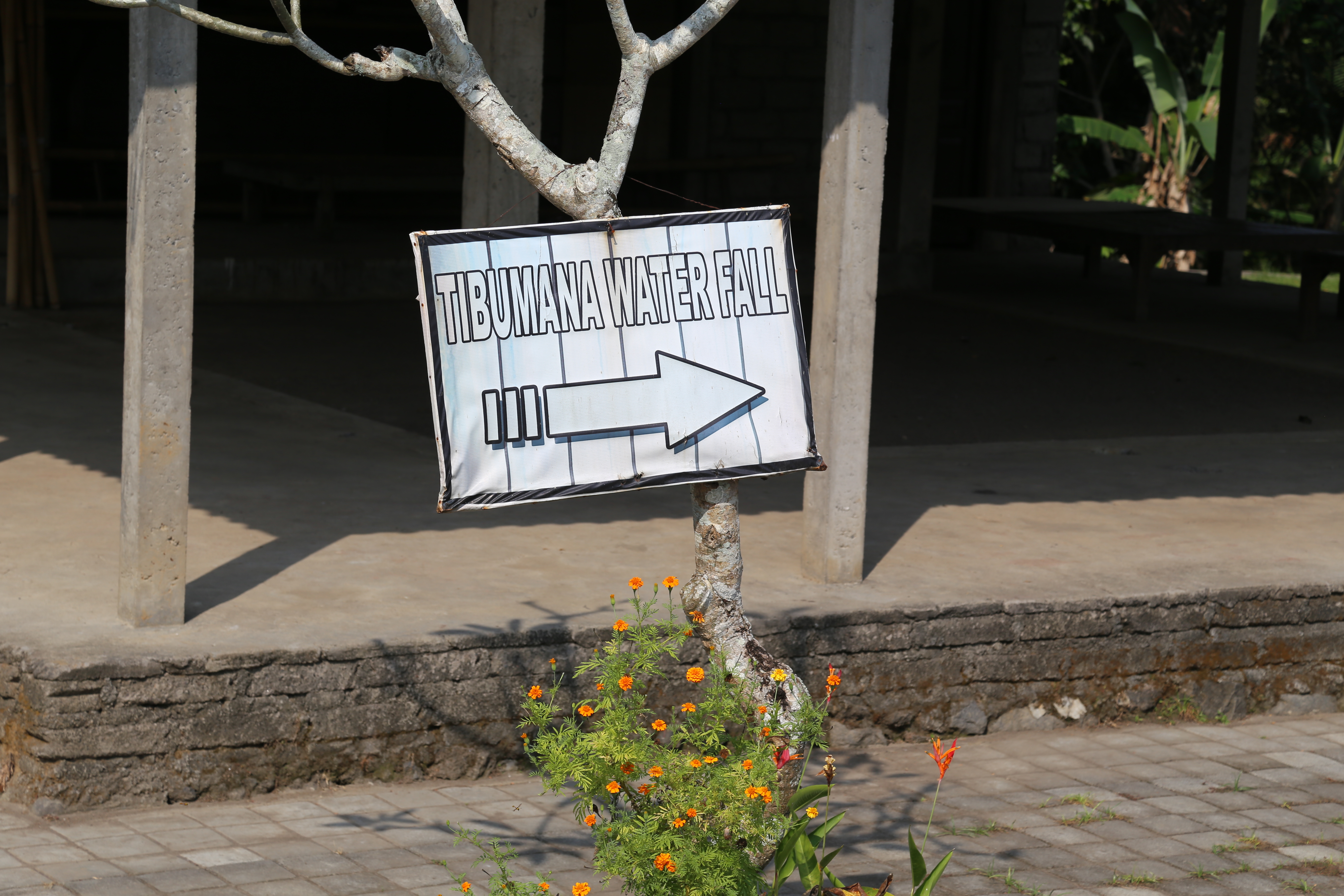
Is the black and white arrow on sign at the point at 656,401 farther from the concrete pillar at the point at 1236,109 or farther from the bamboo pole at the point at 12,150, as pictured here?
the concrete pillar at the point at 1236,109

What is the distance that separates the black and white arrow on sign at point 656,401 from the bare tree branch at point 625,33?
2.18ft

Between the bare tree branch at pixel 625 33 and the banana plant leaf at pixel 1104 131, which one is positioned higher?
the banana plant leaf at pixel 1104 131

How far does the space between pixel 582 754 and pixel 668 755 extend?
0.17 metres

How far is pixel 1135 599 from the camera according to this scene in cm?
564

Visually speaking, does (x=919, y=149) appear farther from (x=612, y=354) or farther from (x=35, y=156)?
(x=612, y=354)

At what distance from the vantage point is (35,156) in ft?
31.9

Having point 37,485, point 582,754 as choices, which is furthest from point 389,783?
point 37,485

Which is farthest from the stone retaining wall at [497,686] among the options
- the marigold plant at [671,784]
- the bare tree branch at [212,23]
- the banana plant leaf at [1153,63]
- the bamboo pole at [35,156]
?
the banana plant leaf at [1153,63]

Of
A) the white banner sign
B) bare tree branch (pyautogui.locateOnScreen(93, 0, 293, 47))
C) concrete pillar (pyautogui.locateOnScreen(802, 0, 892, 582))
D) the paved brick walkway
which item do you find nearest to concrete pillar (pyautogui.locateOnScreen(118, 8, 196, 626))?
the paved brick walkway

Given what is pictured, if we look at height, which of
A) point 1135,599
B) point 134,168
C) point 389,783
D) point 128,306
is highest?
point 134,168

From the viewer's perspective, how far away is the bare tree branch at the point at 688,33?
A: 3.78 metres

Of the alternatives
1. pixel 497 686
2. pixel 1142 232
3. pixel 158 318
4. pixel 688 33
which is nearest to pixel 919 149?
pixel 1142 232

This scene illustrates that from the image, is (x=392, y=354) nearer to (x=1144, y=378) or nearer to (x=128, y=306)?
(x=1144, y=378)

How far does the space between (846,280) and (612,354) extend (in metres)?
1.87
